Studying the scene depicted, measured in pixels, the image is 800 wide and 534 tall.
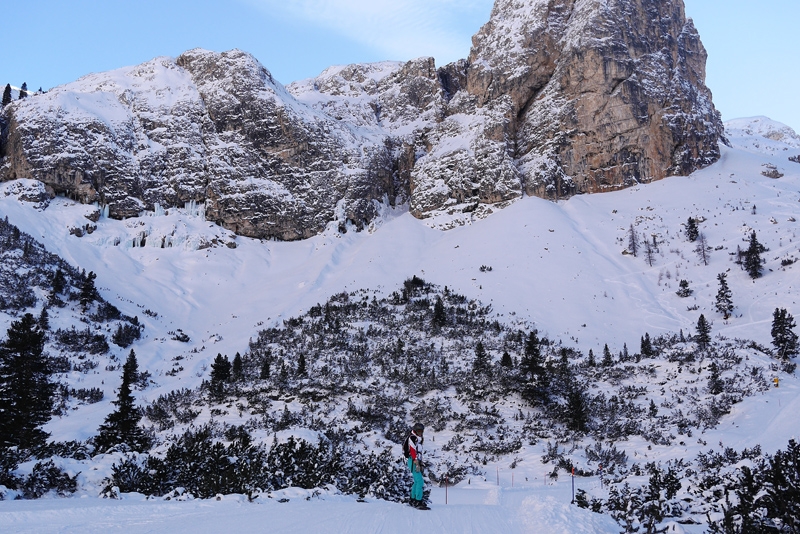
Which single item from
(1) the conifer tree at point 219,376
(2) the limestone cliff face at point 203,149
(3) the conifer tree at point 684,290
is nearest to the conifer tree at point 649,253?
(3) the conifer tree at point 684,290

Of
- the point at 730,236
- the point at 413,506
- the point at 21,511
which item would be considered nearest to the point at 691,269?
the point at 730,236

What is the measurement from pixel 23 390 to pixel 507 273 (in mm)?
42954

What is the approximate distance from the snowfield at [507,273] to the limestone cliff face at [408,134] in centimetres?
385

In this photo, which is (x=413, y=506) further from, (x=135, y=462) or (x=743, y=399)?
(x=743, y=399)

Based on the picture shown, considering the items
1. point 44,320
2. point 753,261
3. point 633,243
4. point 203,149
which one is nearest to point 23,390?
point 44,320

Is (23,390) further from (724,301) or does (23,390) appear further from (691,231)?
(691,231)

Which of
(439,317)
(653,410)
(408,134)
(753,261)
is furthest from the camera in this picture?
(408,134)

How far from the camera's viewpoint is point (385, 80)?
102 meters

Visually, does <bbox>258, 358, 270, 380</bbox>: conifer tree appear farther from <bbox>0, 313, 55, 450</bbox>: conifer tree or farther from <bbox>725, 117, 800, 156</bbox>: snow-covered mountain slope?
<bbox>725, 117, 800, 156</bbox>: snow-covered mountain slope

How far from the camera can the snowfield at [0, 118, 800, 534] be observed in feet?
69.4

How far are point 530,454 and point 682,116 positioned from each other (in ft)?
227

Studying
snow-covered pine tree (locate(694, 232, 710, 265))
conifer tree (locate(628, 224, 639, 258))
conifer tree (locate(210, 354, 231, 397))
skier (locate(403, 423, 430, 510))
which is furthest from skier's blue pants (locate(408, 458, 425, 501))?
conifer tree (locate(628, 224, 639, 258))

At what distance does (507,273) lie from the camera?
52.2 meters

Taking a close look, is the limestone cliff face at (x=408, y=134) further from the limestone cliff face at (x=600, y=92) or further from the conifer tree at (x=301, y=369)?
the conifer tree at (x=301, y=369)
